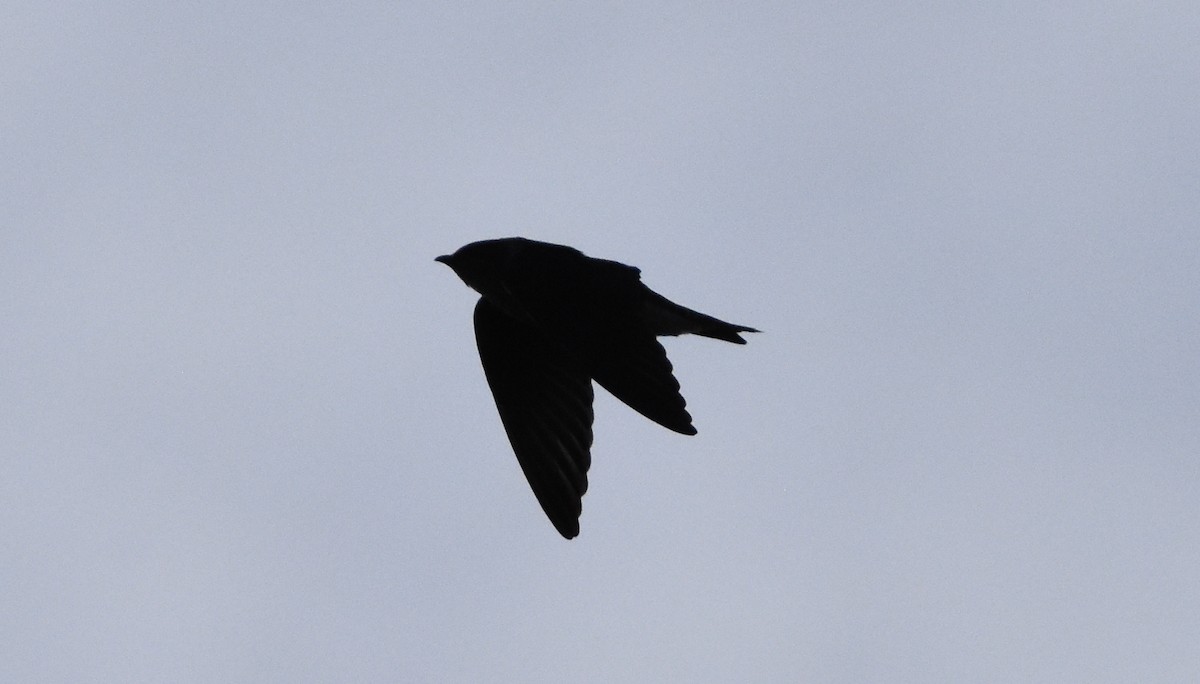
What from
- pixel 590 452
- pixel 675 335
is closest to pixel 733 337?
pixel 675 335

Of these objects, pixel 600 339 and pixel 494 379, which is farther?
pixel 494 379

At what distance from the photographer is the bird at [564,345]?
17.7 ft

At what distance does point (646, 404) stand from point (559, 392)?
1.45 metres

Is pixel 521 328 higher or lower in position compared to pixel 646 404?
higher

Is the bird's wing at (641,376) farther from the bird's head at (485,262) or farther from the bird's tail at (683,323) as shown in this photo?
the bird's head at (485,262)

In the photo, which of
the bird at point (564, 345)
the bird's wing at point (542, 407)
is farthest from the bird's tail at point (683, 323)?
the bird's wing at point (542, 407)

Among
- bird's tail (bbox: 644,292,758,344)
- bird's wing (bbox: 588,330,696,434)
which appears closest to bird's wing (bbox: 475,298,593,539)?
bird's tail (bbox: 644,292,758,344)

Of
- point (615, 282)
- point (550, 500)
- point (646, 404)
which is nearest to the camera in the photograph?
point (646, 404)

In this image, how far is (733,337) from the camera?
6.21 meters

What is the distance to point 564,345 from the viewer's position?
5488 millimetres

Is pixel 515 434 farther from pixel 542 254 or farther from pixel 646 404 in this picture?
pixel 646 404

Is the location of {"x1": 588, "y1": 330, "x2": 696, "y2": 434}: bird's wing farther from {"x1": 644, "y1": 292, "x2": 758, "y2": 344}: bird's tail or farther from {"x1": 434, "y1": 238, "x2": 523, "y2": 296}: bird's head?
{"x1": 434, "y1": 238, "x2": 523, "y2": 296}: bird's head

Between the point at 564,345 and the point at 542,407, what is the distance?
46.9 inches

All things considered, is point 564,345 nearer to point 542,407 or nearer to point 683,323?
point 683,323
